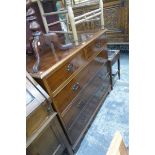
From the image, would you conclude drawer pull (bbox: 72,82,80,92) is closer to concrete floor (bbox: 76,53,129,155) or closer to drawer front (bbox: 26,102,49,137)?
drawer front (bbox: 26,102,49,137)

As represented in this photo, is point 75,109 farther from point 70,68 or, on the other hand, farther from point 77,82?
point 70,68

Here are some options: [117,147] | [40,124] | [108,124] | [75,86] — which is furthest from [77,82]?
[117,147]

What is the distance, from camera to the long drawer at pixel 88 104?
57.1 inches

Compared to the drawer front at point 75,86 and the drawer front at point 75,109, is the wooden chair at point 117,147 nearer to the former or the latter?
the drawer front at point 75,86

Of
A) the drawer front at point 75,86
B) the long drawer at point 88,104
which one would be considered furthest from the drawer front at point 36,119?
the long drawer at point 88,104

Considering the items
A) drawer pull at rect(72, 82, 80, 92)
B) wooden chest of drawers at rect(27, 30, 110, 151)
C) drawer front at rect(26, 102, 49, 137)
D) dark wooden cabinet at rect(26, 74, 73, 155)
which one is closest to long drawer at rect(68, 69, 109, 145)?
wooden chest of drawers at rect(27, 30, 110, 151)

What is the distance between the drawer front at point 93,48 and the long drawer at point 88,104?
0.90ft

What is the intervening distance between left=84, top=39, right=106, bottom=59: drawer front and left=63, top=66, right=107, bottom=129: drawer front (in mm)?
343

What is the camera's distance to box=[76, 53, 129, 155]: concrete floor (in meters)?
1.56

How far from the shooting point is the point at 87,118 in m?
1.64

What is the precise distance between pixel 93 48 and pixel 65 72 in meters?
0.50
